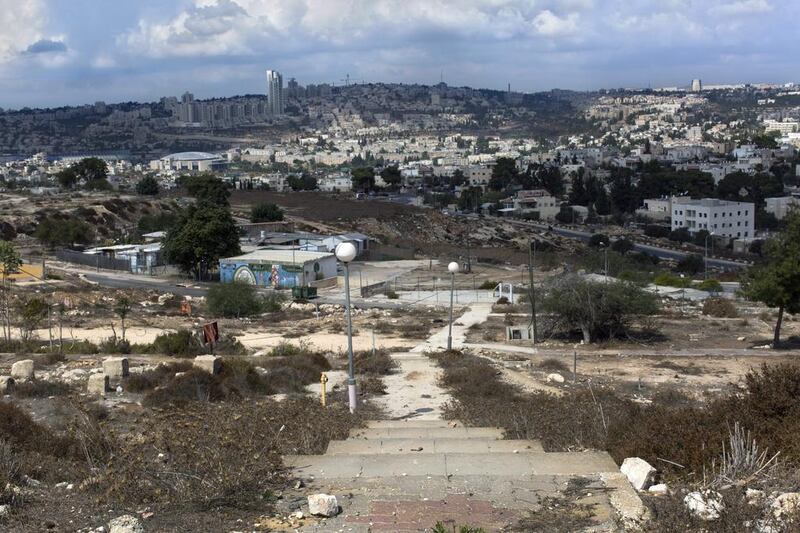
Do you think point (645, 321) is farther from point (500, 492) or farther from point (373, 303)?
point (500, 492)

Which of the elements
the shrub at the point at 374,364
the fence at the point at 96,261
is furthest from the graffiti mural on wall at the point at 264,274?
the shrub at the point at 374,364

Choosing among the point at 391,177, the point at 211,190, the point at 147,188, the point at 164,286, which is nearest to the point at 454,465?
the point at 164,286

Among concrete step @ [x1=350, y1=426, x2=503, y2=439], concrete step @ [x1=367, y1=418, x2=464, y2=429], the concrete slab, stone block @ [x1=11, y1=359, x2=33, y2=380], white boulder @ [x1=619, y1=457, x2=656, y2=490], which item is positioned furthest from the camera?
stone block @ [x1=11, y1=359, x2=33, y2=380]

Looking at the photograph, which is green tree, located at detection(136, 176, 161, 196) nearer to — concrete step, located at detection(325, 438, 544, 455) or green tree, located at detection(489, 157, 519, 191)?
green tree, located at detection(489, 157, 519, 191)

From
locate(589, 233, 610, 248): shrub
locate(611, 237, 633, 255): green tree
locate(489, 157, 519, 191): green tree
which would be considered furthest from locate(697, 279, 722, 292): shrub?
locate(489, 157, 519, 191): green tree

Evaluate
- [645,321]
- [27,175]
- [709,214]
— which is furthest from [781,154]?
[645,321]

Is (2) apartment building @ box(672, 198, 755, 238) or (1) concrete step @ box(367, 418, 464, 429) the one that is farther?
(2) apartment building @ box(672, 198, 755, 238)
